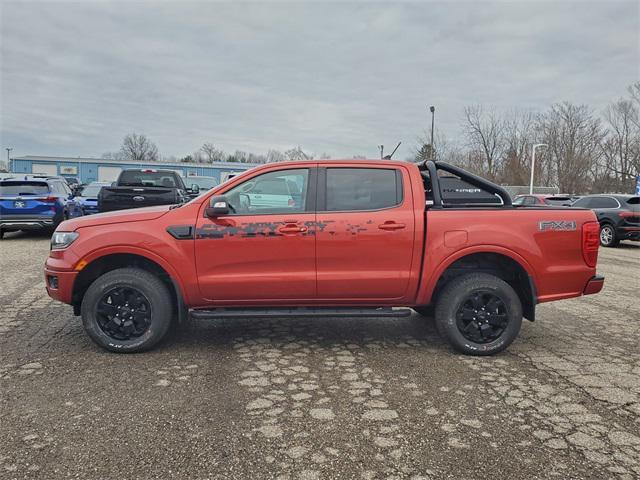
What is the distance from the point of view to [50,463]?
2.71m

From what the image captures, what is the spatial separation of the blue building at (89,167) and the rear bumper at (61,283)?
5166 centimetres

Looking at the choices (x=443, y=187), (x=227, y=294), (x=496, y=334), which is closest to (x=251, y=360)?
(x=227, y=294)

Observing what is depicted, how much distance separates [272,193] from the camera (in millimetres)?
4605

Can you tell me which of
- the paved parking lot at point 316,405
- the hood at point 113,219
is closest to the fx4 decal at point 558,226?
the paved parking lot at point 316,405

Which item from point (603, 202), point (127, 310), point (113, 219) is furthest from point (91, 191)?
point (603, 202)

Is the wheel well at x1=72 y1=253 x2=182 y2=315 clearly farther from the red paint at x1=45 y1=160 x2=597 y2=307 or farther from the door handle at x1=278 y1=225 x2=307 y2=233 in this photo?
the door handle at x1=278 y1=225 x2=307 y2=233

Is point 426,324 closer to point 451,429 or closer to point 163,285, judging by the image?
point 451,429

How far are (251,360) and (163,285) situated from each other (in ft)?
3.47

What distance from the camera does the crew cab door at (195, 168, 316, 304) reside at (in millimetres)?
4387

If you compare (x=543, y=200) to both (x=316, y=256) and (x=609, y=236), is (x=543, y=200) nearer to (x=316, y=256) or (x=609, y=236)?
(x=609, y=236)

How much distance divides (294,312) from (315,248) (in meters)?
0.62

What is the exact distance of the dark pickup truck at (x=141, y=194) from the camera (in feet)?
37.4

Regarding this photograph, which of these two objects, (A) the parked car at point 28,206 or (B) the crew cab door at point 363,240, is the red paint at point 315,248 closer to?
(B) the crew cab door at point 363,240

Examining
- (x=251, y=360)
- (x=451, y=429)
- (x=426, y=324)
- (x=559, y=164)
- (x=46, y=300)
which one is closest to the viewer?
(x=451, y=429)
